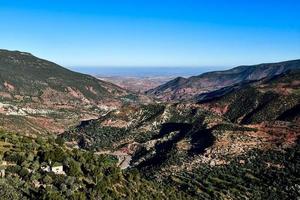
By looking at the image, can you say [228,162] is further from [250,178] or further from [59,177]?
[59,177]

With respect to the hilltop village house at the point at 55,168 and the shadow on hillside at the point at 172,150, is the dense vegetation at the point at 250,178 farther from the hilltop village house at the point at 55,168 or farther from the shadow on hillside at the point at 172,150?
the hilltop village house at the point at 55,168

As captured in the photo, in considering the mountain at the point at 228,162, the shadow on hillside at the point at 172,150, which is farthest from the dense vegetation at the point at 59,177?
the shadow on hillside at the point at 172,150

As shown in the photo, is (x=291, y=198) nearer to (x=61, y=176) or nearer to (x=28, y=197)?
(x=61, y=176)

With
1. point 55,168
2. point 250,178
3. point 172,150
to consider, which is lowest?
point 250,178

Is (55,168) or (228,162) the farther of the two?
(228,162)

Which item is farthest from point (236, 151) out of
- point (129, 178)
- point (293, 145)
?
point (129, 178)

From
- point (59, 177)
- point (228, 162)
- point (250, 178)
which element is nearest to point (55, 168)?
point (59, 177)

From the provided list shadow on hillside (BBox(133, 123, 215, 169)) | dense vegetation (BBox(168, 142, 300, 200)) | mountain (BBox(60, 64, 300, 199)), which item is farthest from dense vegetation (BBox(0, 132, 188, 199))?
shadow on hillside (BBox(133, 123, 215, 169))

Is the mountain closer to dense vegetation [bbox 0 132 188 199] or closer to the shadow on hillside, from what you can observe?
the shadow on hillside

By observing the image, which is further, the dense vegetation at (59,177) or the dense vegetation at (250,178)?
the dense vegetation at (250,178)

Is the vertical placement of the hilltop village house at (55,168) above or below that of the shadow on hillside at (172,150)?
above

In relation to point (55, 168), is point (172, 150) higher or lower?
lower
